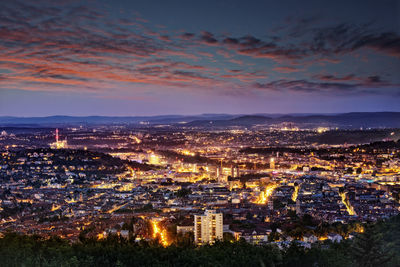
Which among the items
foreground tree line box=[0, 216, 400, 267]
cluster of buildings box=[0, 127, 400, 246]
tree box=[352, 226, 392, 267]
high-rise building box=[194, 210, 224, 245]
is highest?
tree box=[352, 226, 392, 267]

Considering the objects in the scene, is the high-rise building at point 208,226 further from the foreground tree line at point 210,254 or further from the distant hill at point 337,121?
the distant hill at point 337,121

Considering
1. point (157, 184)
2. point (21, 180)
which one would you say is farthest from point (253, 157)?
point (21, 180)

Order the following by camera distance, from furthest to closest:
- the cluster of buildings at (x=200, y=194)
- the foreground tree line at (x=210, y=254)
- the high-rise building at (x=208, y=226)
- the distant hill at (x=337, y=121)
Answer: the distant hill at (x=337, y=121) < the cluster of buildings at (x=200, y=194) < the high-rise building at (x=208, y=226) < the foreground tree line at (x=210, y=254)

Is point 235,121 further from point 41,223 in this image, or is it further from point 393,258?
point 393,258

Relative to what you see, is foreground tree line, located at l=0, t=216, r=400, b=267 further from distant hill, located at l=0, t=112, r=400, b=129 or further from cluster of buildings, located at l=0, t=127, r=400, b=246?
distant hill, located at l=0, t=112, r=400, b=129

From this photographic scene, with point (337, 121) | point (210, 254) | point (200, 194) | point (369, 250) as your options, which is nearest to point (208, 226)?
point (210, 254)

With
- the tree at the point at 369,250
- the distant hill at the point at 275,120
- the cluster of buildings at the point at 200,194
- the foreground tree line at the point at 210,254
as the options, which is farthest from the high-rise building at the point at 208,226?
the distant hill at the point at 275,120

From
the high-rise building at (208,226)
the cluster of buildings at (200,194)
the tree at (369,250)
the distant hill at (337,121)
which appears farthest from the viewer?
the distant hill at (337,121)

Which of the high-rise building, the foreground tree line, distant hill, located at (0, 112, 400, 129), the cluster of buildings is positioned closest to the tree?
the foreground tree line
